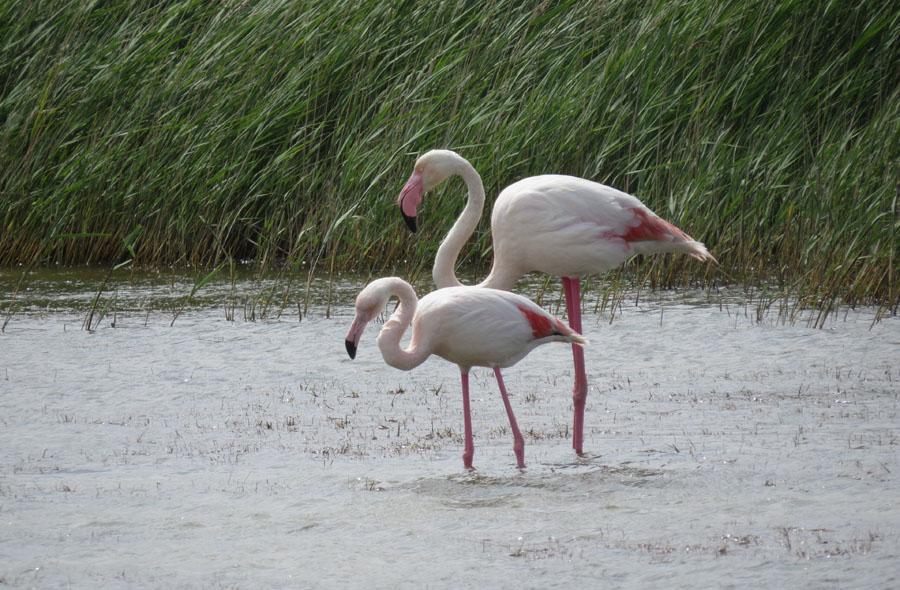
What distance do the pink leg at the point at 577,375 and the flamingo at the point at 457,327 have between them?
25 centimetres

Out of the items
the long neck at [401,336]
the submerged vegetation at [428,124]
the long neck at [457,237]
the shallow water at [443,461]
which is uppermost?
the submerged vegetation at [428,124]

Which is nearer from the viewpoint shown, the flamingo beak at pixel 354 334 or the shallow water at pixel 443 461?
the shallow water at pixel 443 461

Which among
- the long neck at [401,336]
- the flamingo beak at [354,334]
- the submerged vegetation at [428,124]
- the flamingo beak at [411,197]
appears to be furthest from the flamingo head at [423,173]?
the submerged vegetation at [428,124]

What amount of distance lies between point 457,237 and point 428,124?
2.98 meters

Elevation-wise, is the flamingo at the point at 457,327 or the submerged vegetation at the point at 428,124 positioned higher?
the submerged vegetation at the point at 428,124

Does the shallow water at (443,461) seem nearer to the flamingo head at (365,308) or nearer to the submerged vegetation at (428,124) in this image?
the flamingo head at (365,308)

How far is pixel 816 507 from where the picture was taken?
4281mm

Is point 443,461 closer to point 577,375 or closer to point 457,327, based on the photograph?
point 457,327

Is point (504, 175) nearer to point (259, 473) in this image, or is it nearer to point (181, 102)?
point (181, 102)

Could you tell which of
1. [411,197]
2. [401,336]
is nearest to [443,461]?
[401,336]

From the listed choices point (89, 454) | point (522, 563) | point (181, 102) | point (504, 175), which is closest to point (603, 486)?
point (522, 563)

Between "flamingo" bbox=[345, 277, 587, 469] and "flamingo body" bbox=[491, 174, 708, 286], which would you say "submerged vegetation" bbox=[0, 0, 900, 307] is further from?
"flamingo" bbox=[345, 277, 587, 469]

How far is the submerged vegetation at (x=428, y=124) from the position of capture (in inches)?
331

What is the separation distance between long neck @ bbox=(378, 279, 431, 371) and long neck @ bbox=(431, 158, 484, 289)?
2.26 ft
